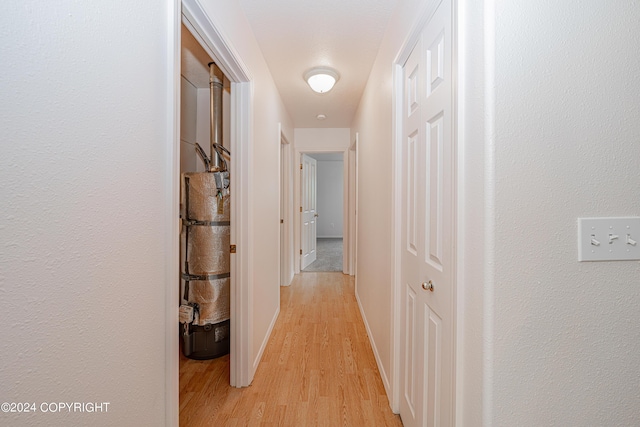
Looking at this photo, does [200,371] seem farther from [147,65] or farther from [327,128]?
[327,128]

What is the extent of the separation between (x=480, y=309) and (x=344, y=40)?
200 centimetres

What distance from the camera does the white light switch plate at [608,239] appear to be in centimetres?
82

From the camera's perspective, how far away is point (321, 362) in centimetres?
224

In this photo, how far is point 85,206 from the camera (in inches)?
26.0

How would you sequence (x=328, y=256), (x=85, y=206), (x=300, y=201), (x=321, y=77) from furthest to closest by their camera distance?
(x=328, y=256), (x=300, y=201), (x=321, y=77), (x=85, y=206)

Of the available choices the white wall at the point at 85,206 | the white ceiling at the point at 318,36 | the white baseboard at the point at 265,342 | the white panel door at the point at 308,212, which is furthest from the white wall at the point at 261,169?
the white panel door at the point at 308,212

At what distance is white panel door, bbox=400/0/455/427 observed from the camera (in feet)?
3.47

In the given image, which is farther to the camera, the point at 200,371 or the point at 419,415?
the point at 200,371

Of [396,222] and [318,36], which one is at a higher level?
[318,36]

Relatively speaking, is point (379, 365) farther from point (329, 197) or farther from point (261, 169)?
point (329, 197)

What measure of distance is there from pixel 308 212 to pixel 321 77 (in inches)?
118

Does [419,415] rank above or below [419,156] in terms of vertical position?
below

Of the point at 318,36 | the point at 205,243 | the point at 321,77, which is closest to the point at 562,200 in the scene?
the point at 318,36

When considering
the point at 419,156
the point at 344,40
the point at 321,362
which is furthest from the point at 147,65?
the point at 321,362
